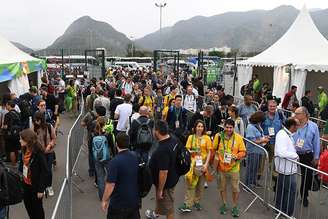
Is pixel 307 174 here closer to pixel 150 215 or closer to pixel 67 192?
pixel 150 215

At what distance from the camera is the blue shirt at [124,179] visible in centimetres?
422

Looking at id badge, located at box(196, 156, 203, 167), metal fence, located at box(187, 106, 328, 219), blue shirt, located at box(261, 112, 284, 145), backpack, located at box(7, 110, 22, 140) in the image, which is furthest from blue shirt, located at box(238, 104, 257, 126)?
backpack, located at box(7, 110, 22, 140)

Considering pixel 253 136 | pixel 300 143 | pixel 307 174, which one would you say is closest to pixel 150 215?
pixel 253 136

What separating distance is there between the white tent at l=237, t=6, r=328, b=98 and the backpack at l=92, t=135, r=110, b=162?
1022cm

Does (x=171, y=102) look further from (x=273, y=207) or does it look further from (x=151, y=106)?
(x=273, y=207)

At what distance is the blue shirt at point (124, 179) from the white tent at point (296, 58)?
11421 millimetres

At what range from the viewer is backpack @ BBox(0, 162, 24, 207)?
166 inches

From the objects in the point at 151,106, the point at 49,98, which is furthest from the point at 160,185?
the point at 49,98

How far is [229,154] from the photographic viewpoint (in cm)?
598

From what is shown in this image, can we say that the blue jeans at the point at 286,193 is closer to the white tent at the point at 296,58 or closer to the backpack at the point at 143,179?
the backpack at the point at 143,179

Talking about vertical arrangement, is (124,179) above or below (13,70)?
below

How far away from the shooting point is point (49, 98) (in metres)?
10.8

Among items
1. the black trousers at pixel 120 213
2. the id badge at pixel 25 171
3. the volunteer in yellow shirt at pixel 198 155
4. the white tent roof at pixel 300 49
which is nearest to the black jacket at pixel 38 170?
the id badge at pixel 25 171

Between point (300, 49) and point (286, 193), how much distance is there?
40.3ft
